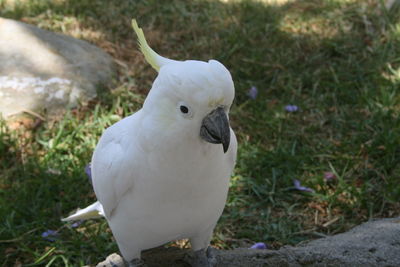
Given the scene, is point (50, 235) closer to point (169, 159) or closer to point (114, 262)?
point (114, 262)

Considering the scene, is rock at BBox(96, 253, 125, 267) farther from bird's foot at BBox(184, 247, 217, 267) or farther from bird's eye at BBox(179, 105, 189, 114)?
bird's eye at BBox(179, 105, 189, 114)

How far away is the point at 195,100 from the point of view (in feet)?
4.96

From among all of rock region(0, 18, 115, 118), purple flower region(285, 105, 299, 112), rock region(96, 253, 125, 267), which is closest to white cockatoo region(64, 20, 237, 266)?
rock region(96, 253, 125, 267)

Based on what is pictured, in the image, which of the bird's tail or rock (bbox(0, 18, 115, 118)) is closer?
the bird's tail

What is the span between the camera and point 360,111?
3555 millimetres

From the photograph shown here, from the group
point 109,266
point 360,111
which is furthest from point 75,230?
point 360,111

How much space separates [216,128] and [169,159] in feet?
0.69

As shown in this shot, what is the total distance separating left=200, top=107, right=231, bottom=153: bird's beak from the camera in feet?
5.05

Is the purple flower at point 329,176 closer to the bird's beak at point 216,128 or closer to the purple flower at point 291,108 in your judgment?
the purple flower at point 291,108

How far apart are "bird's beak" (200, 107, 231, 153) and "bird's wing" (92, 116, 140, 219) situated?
32cm

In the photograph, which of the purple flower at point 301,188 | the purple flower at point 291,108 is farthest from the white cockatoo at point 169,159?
the purple flower at point 291,108

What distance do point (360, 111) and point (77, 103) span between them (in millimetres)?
1961

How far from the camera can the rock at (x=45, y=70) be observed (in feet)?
11.1

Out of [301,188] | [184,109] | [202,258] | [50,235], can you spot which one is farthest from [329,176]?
[184,109]
